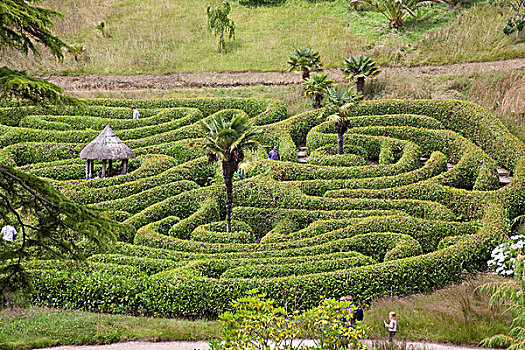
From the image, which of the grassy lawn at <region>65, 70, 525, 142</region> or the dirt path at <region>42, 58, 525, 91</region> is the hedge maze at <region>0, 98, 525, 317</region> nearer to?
the grassy lawn at <region>65, 70, 525, 142</region>

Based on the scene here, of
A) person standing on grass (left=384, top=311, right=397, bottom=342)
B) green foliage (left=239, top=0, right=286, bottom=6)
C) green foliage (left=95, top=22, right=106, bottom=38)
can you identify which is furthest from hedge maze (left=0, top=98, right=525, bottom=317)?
green foliage (left=239, top=0, right=286, bottom=6)

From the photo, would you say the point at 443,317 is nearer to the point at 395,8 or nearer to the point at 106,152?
the point at 106,152

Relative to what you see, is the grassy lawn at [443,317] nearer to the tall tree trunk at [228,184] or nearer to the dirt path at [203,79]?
the tall tree trunk at [228,184]

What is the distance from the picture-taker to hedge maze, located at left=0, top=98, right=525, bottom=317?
679 inches

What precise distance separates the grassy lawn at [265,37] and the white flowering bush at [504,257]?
22.4m

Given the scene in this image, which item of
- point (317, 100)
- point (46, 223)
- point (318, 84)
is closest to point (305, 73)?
point (317, 100)

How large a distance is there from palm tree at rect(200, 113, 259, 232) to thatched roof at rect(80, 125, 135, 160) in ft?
18.8

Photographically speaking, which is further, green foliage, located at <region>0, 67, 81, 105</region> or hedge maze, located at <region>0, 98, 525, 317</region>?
hedge maze, located at <region>0, 98, 525, 317</region>

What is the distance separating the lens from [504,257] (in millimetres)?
18297

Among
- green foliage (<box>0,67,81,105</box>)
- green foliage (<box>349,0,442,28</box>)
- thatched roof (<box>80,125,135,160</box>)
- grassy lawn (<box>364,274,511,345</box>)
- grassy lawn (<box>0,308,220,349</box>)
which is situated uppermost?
green foliage (<box>349,0,442,28</box>)

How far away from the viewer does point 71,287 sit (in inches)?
687

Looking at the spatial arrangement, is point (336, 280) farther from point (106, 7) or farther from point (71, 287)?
point (106, 7)

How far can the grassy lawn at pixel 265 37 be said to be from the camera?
40719 mm

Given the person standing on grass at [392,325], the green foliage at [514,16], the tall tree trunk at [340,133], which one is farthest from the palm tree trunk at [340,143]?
the green foliage at [514,16]
